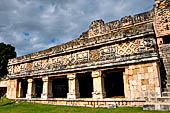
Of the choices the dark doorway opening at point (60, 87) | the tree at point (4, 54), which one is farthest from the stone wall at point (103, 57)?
the tree at point (4, 54)

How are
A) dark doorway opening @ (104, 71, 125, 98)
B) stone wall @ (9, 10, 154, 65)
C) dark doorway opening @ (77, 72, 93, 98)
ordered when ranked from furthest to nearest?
1. dark doorway opening @ (77, 72, 93, 98)
2. dark doorway opening @ (104, 71, 125, 98)
3. stone wall @ (9, 10, 154, 65)

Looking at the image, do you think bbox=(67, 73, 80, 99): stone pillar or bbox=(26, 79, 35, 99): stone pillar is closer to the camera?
bbox=(67, 73, 80, 99): stone pillar

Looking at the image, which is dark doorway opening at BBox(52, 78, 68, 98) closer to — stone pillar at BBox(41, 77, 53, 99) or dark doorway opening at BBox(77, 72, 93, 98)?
dark doorway opening at BBox(77, 72, 93, 98)

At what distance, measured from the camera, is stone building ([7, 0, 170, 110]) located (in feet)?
25.2

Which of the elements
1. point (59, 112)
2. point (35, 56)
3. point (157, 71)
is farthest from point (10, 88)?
point (157, 71)

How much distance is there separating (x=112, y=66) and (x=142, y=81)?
184cm

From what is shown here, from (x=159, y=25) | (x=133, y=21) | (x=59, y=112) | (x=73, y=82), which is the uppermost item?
(x=133, y=21)

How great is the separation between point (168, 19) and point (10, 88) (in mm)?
15284

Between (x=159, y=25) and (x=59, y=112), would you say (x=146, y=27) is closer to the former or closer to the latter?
(x=159, y=25)

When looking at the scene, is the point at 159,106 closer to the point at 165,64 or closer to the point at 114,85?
the point at 165,64

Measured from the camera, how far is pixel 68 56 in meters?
11.0

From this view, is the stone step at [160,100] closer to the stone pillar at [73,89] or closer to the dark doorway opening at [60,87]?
the stone pillar at [73,89]

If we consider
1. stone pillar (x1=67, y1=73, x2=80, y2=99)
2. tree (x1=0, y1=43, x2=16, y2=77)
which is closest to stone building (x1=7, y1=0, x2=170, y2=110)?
stone pillar (x1=67, y1=73, x2=80, y2=99)

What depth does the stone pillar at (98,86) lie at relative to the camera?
876 centimetres
